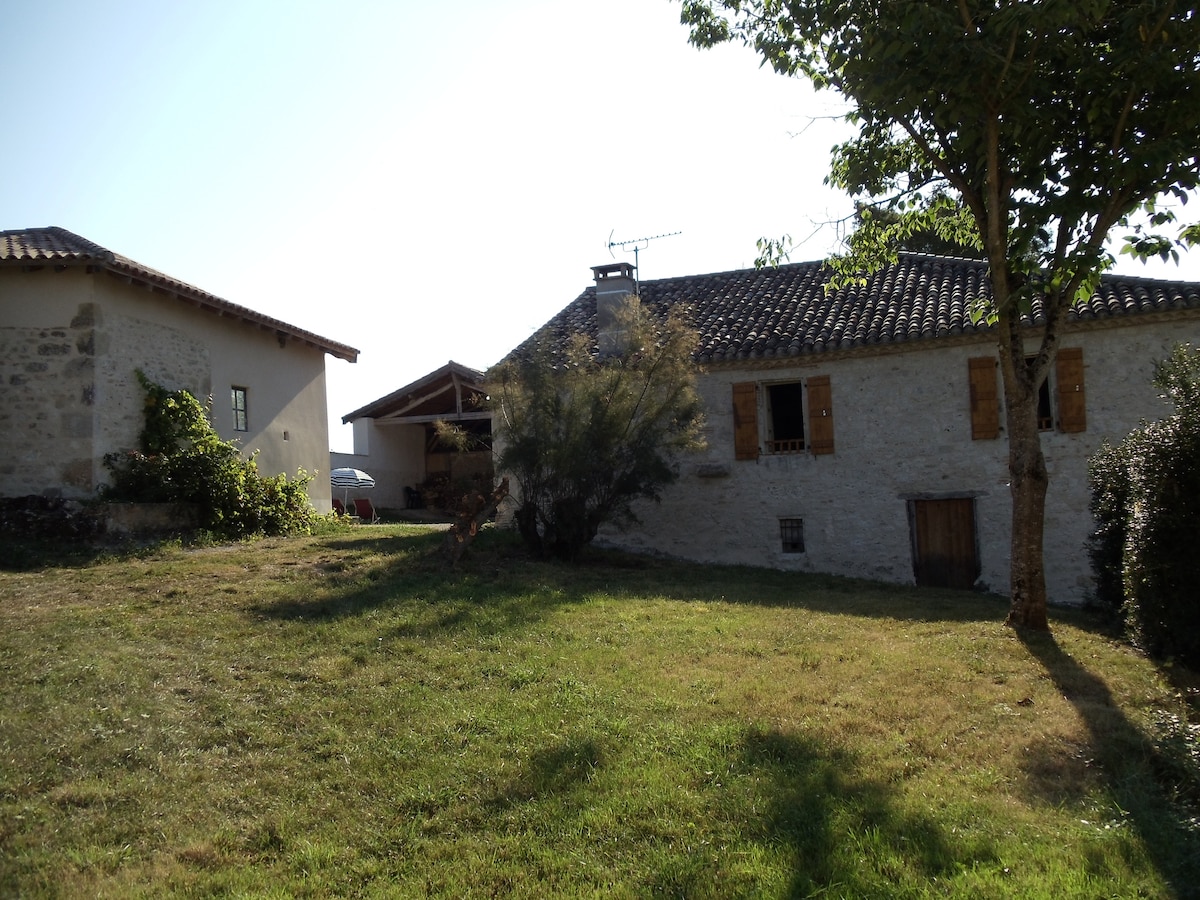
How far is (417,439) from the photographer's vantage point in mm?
28609

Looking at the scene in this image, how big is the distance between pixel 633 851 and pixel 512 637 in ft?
14.3

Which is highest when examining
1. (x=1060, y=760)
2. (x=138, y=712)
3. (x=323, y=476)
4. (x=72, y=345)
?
(x=72, y=345)

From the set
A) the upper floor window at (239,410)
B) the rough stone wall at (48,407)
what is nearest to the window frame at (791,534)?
the upper floor window at (239,410)

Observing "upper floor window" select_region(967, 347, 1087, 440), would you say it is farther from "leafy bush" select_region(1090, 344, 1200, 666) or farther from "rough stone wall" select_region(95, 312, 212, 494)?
"rough stone wall" select_region(95, 312, 212, 494)

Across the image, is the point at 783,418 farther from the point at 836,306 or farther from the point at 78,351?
the point at 78,351

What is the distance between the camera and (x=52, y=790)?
5125 mm

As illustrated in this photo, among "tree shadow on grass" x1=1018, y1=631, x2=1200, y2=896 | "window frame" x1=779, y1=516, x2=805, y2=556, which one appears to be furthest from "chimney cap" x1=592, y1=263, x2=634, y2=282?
"tree shadow on grass" x1=1018, y1=631, x2=1200, y2=896

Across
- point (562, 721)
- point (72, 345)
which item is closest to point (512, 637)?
point (562, 721)

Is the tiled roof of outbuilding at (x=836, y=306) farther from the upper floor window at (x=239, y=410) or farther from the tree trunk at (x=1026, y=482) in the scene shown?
the upper floor window at (x=239, y=410)

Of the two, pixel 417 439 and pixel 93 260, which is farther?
pixel 417 439

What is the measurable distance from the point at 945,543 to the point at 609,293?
27.0 feet

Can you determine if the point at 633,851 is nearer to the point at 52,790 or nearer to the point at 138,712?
the point at 52,790

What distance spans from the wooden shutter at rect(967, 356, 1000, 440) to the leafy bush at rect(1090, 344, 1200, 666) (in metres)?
5.93

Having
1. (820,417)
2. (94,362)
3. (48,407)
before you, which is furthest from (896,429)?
(48,407)
